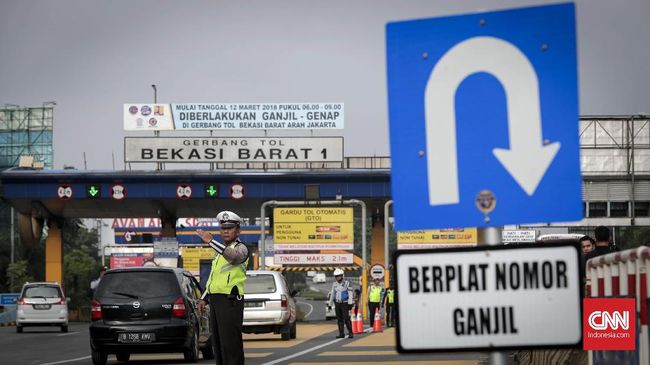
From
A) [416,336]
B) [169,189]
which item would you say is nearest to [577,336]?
[416,336]

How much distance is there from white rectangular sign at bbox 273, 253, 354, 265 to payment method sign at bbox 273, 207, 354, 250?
28cm

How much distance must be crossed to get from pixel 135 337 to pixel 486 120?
16.4 meters

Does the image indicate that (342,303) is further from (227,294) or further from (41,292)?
(227,294)

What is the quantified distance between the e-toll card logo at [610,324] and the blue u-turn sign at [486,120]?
4385 mm

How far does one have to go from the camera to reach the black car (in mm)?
20734

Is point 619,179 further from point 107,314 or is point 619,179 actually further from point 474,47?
point 474,47

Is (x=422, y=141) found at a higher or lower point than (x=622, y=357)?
higher

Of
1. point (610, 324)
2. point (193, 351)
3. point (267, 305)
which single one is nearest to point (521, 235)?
point (267, 305)

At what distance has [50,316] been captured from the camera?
4369cm

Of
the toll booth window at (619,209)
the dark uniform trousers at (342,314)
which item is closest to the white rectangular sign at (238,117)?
the toll booth window at (619,209)

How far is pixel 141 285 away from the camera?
21.1m

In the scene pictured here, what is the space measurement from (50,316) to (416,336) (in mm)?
40017

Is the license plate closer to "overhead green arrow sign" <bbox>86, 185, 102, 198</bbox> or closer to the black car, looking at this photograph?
the black car

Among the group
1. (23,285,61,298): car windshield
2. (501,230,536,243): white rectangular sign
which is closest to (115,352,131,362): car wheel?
(23,285,61,298): car windshield
